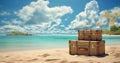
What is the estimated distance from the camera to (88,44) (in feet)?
13.5

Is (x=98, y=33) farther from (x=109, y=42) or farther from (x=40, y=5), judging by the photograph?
(x=109, y=42)

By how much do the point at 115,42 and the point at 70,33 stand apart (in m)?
1.62

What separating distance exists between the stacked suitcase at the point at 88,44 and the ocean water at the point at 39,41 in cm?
144

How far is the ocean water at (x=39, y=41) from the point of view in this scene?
5918 mm

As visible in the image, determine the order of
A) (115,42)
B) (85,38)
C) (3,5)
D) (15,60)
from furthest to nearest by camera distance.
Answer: (115,42) < (3,5) < (85,38) < (15,60)

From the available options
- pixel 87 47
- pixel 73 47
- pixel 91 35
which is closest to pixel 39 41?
pixel 73 47

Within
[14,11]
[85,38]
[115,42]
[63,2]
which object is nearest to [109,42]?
[115,42]

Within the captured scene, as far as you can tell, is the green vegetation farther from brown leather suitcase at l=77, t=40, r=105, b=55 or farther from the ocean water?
brown leather suitcase at l=77, t=40, r=105, b=55

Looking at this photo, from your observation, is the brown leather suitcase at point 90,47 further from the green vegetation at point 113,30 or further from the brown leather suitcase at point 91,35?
the green vegetation at point 113,30

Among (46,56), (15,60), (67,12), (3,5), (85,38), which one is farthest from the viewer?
(67,12)

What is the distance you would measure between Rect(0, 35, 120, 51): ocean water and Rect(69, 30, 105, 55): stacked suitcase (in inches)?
56.6

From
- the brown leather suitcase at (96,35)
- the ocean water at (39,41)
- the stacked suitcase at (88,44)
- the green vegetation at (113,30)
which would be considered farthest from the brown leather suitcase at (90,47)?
the green vegetation at (113,30)

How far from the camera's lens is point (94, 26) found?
5.91m

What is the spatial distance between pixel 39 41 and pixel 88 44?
288 cm
